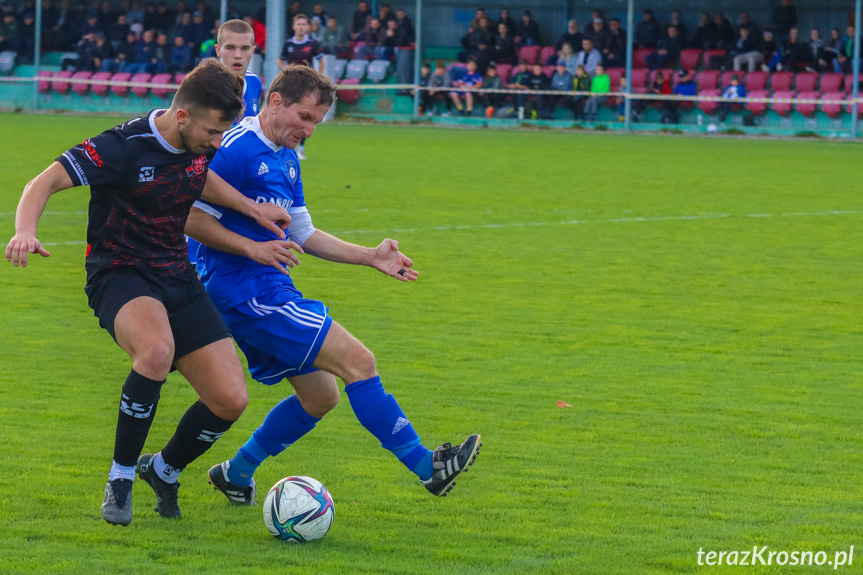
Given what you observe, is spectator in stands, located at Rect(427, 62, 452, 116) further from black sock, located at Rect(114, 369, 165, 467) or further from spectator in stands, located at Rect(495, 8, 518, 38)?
black sock, located at Rect(114, 369, 165, 467)

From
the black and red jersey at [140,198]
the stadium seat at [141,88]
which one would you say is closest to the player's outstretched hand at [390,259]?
the black and red jersey at [140,198]

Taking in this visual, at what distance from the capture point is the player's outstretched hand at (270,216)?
13.9 ft

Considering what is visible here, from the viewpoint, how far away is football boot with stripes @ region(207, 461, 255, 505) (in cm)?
444

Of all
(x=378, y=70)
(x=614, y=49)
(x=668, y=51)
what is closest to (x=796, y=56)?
(x=668, y=51)

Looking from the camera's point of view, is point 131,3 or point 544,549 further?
point 131,3

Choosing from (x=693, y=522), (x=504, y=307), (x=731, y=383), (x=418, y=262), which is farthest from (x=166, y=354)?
(x=418, y=262)

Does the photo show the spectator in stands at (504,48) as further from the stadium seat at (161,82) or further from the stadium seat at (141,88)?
the stadium seat at (141,88)

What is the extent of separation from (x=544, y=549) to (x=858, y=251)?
8.36 meters

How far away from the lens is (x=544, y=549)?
13.0ft

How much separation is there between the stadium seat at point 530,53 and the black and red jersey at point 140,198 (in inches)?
1093

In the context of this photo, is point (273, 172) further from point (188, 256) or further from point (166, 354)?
point (166, 354)

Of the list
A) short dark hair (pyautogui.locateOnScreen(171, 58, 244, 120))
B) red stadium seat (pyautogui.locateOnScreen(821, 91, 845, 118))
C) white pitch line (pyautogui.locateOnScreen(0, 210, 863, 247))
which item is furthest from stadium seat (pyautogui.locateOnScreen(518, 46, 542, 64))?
short dark hair (pyautogui.locateOnScreen(171, 58, 244, 120))

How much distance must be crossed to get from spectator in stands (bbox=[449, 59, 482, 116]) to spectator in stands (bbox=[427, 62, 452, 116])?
0.55 ft

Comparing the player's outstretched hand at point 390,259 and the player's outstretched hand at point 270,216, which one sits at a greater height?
the player's outstretched hand at point 270,216
